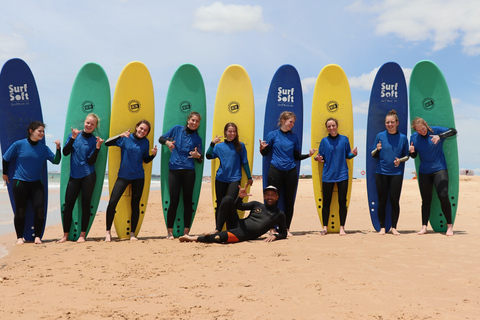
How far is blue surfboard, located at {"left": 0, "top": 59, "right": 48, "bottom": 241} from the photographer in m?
4.73

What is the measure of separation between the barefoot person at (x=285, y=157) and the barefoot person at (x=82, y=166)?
2022mm

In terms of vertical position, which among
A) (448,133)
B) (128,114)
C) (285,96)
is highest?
(285,96)

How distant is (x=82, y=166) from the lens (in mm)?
4465

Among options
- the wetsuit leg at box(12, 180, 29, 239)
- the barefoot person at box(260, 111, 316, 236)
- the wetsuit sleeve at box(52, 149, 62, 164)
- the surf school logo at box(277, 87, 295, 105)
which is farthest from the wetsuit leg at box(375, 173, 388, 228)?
the wetsuit leg at box(12, 180, 29, 239)

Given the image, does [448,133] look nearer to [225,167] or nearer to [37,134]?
[225,167]

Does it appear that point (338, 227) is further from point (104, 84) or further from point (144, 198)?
point (104, 84)

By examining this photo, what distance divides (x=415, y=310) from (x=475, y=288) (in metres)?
0.71

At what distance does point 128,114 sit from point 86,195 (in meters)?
1.14

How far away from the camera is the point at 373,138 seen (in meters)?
5.10

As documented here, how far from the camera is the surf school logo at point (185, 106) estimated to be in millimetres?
4973

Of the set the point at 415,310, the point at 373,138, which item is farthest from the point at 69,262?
the point at 373,138

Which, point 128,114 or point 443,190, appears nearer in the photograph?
point 443,190

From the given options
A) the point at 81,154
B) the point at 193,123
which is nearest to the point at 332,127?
the point at 193,123

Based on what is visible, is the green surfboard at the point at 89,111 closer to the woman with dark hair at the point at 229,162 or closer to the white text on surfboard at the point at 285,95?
the woman with dark hair at the point at 229,162
